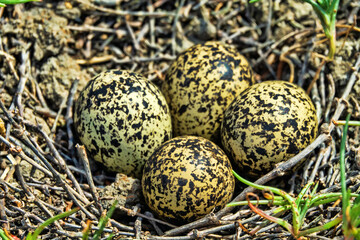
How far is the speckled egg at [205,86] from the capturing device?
7.83 feet

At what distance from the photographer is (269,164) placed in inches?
86.6

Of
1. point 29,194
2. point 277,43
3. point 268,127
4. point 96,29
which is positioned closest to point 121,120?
point 29,194

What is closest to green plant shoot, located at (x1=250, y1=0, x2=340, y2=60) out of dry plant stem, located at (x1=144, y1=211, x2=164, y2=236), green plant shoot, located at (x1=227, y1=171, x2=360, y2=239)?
green plant shoot, located at (x1=227, y1=171, x2=360, y2=239)

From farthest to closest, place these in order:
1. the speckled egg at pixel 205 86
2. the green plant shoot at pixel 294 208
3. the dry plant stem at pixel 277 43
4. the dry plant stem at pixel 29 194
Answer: the dry plant stem at pixel 277 43 < the speckled egg at pixel 205 86 < the dry plant stem at pixel 29 194 < the green plant shoot at pixel 294 208

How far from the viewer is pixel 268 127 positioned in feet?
7.01

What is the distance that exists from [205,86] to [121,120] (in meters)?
0.59

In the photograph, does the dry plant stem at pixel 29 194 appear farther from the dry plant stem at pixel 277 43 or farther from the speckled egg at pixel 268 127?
the dry plant stem at pixel 277 43

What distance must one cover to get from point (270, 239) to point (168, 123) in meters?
0.95

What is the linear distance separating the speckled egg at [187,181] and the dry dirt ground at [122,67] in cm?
10

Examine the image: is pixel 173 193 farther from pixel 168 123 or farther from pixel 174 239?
pixel 168 123

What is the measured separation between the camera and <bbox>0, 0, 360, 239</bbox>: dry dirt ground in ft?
6.77

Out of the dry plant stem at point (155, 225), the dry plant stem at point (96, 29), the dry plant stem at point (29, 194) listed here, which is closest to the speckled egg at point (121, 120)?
the dry plant stem at point (155, 225)

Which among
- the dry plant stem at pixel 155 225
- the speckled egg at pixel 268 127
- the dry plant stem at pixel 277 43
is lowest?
the dry plant stem at pixel 155 225

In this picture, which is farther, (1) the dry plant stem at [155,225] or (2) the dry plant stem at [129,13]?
(2) the dry plant stem at [129,13]
